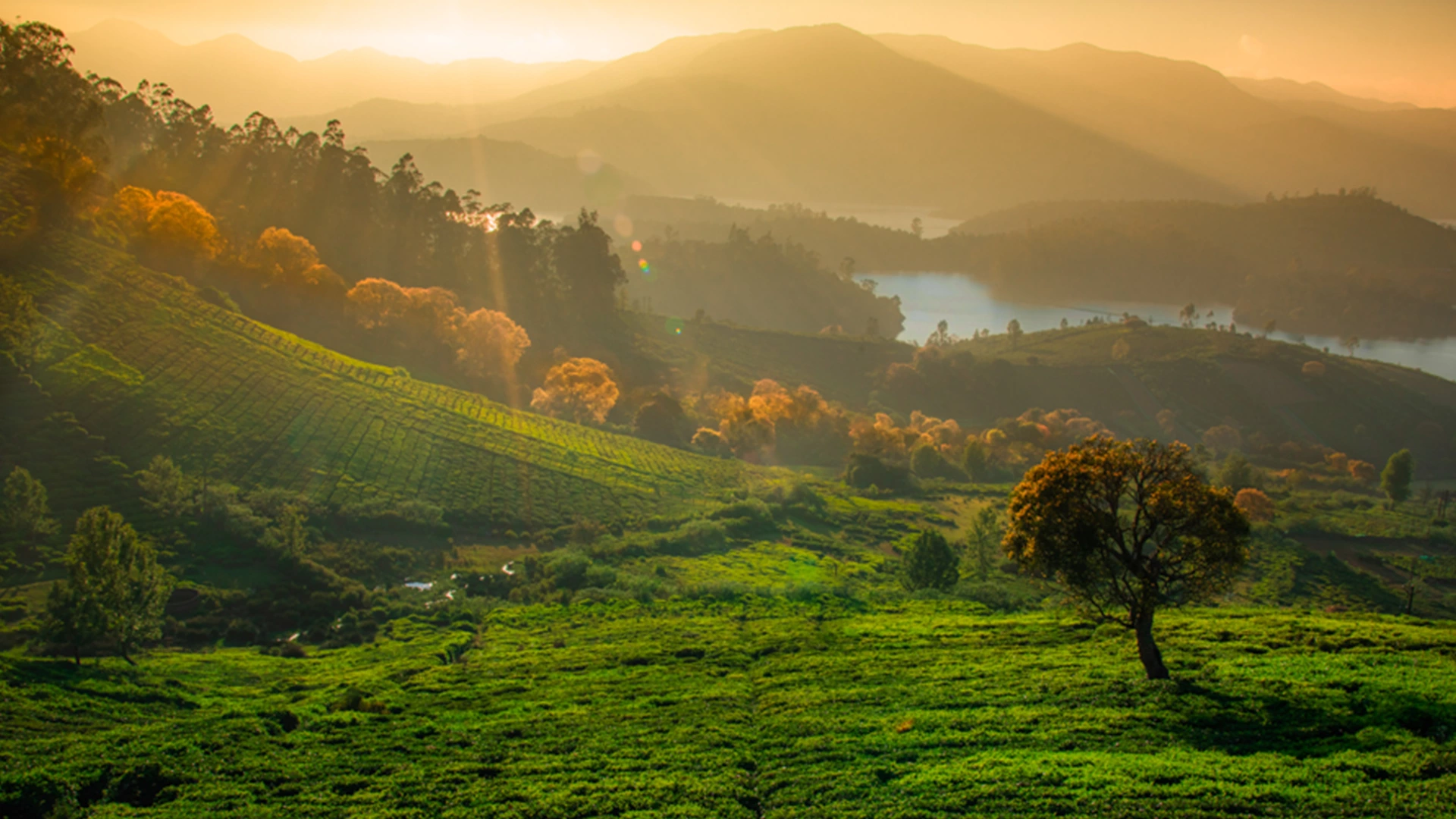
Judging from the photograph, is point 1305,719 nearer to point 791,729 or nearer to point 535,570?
point 791,729

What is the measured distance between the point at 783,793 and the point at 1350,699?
1471 cm

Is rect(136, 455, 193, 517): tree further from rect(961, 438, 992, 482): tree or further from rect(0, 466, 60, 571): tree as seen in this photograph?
→ rect(961, 438, 992, 482): tree

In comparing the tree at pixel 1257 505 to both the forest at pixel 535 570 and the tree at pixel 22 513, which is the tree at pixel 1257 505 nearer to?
the forest at pixel 535 570

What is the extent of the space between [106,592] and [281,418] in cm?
3320

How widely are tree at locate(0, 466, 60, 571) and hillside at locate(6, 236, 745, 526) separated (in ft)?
29.2

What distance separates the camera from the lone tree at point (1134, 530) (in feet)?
73.0

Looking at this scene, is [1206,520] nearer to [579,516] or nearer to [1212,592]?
[1212,592]

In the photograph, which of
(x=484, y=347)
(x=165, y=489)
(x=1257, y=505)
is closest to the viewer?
(x=165, y=489)

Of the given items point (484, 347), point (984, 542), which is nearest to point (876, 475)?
point (984, 542)

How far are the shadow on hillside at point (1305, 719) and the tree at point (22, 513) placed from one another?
5113cm

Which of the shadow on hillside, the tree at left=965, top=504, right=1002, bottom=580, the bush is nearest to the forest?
the shadow on hillside

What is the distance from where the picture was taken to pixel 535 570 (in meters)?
49.7

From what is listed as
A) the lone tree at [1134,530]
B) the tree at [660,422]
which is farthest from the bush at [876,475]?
the lone tree at [1134,530]

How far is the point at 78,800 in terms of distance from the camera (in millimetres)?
19797
